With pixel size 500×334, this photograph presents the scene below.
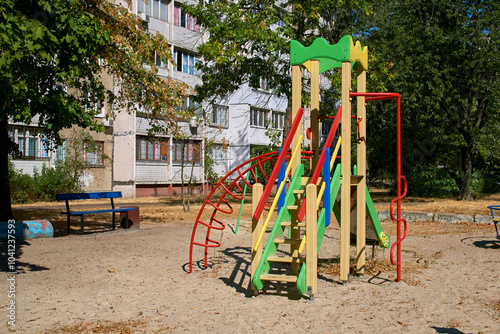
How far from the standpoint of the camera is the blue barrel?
1018 cm

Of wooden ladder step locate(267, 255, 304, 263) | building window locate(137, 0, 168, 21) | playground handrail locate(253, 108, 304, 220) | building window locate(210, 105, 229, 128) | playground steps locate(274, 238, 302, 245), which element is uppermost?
building window locate(137, 0, 168, 21)

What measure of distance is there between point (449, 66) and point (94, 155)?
19.3 metres

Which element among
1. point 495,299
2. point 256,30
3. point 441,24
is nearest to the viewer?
point 495,299

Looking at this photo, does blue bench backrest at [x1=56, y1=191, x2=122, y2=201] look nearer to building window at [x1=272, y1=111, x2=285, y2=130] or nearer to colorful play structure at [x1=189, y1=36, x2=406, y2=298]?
colorful play structure at [x1=189, y1=36, x2=406, y2=298]

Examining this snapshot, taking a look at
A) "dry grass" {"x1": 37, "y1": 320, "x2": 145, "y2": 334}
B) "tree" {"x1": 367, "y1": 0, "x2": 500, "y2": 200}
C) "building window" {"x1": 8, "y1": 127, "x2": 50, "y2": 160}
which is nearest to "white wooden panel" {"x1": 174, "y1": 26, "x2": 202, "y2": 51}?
"building window" {"x1": 8, "y1": 127, "x2": 50, "y2": 160}

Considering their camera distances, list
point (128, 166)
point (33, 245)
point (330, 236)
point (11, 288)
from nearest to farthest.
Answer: point (11, 288) → point (33, 245) → point (330, 236) → point (128, 166)

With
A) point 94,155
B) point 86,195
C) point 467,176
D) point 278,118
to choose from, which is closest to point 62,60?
point 86,195

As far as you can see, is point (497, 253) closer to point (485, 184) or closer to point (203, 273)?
point (203, 273)

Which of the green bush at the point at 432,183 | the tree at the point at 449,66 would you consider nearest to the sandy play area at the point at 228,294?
the tree at the point at 449,66

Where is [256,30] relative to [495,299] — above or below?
above

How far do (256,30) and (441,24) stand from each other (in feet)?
39.9

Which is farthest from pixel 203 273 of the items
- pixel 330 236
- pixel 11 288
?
pixel 330 236

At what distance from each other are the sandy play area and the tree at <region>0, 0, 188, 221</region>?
8.61 ft

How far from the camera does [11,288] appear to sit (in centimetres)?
617
